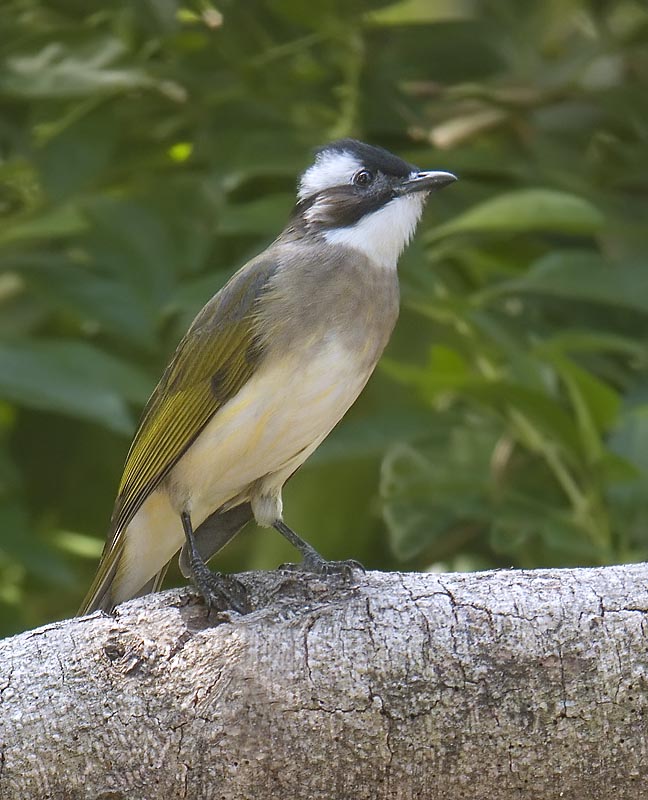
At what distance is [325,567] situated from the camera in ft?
11.0

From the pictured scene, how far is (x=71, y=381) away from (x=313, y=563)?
910 millimetres

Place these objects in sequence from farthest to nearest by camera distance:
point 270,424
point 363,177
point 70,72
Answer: point 70,72 → point 363,177 → point 270,424

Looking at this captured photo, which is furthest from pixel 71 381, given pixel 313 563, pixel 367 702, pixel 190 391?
pixel 367 702

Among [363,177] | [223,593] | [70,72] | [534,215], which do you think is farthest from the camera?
[70,72]

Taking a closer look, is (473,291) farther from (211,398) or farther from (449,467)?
(211,398)

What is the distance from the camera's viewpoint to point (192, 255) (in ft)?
15.0

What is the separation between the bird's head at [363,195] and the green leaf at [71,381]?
732 millimetres

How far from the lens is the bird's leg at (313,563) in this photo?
313cm

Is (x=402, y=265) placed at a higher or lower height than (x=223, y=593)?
lower

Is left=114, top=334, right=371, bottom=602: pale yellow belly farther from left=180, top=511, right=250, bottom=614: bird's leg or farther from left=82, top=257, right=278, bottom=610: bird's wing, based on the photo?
left=180, top=511, right=250, bottom=614: bird's leg

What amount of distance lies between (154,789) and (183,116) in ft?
9.68

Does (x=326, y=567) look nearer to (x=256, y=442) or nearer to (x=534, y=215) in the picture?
(x=256, y=442)

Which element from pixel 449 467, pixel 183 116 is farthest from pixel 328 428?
pixel 183 116

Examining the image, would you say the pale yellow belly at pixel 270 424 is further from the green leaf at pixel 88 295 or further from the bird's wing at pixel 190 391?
the green leaf at pixel 88 295
